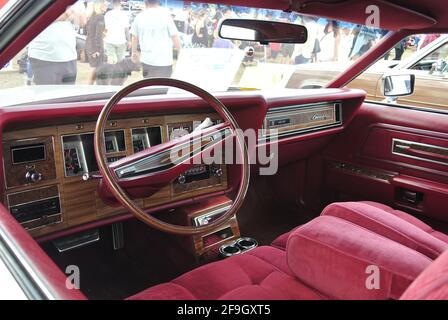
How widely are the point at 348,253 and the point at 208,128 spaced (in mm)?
1082

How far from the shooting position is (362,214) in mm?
1695

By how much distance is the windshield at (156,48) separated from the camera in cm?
223

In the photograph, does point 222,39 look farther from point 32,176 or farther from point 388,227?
point 388,227

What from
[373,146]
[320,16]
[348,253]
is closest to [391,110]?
[373,146]

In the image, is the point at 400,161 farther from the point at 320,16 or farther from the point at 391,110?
the point at 320,16

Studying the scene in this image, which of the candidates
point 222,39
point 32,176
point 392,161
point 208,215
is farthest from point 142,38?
point 392,161

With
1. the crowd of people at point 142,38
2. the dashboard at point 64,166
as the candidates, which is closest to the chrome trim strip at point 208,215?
the dashboard at point 64,166

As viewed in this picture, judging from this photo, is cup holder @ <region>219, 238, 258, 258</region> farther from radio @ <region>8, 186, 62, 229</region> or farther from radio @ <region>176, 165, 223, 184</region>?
radio @ <region>8, 186, 62, 229</region>

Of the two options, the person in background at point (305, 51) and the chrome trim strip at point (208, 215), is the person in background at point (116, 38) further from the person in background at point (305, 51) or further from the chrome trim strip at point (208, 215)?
the person in background at point (305, 51)

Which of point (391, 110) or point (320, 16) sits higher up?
point (320, 16)

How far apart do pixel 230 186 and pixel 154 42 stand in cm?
111

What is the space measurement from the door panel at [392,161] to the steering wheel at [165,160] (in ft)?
4.15

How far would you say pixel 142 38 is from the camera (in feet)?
9.29

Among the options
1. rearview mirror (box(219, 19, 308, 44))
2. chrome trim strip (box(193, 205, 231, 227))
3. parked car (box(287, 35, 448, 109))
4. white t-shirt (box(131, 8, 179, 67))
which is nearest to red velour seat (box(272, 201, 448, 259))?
chrome trim strip (box(193, 205, 231, 227))
